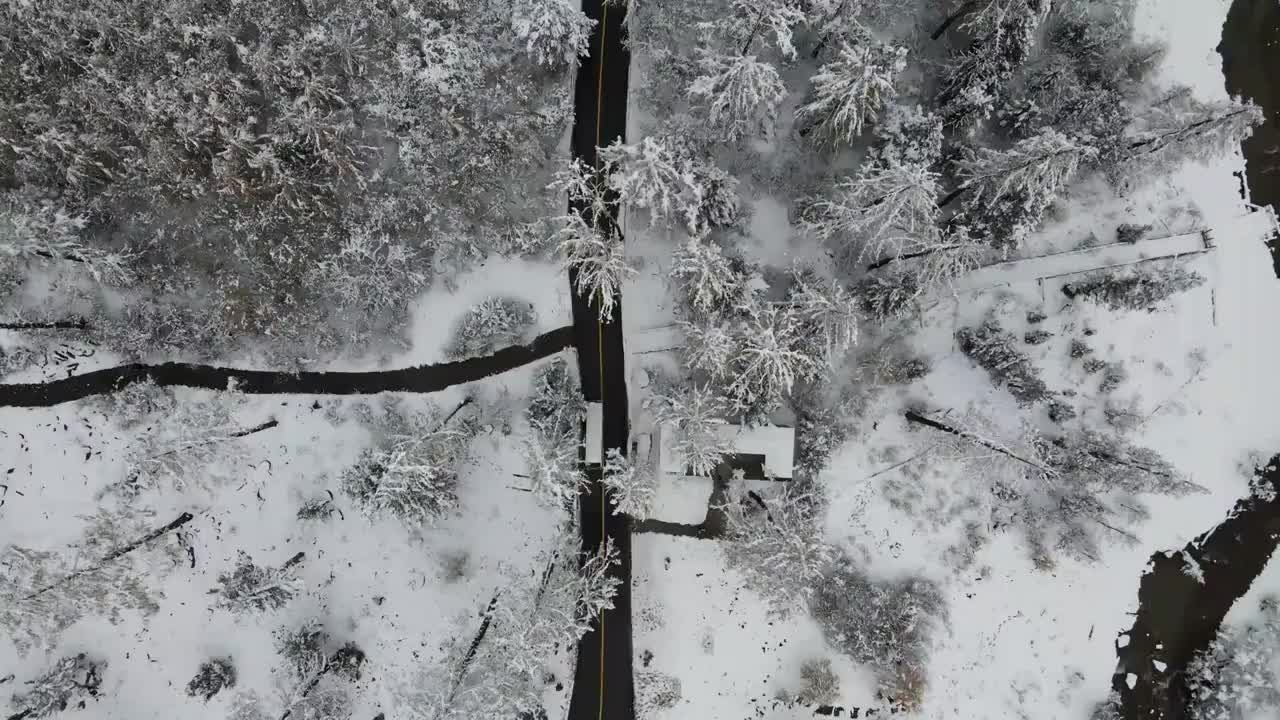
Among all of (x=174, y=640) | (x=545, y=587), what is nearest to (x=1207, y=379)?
(x=545, y=587)

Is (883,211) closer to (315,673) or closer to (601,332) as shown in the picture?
(601,332)

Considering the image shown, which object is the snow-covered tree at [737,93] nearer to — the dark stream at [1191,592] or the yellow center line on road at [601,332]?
the yellow center line on road at [601,332]

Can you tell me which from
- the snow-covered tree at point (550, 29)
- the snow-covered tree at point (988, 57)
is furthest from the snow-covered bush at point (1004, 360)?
the snow-covered tree at point (550, 29)

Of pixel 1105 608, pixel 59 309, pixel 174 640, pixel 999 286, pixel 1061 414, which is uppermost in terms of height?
pixel 999 286

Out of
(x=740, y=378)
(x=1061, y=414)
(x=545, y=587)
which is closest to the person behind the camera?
(x=740, y=378)

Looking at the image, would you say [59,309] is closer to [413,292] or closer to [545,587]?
[413,292]

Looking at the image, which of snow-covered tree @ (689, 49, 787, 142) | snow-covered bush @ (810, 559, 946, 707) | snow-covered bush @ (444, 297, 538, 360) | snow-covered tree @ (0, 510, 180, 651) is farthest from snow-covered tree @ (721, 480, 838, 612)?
snow-covered tree @ (0, 510, 180, 651)

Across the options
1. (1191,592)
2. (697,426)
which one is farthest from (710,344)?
(1191,592)
